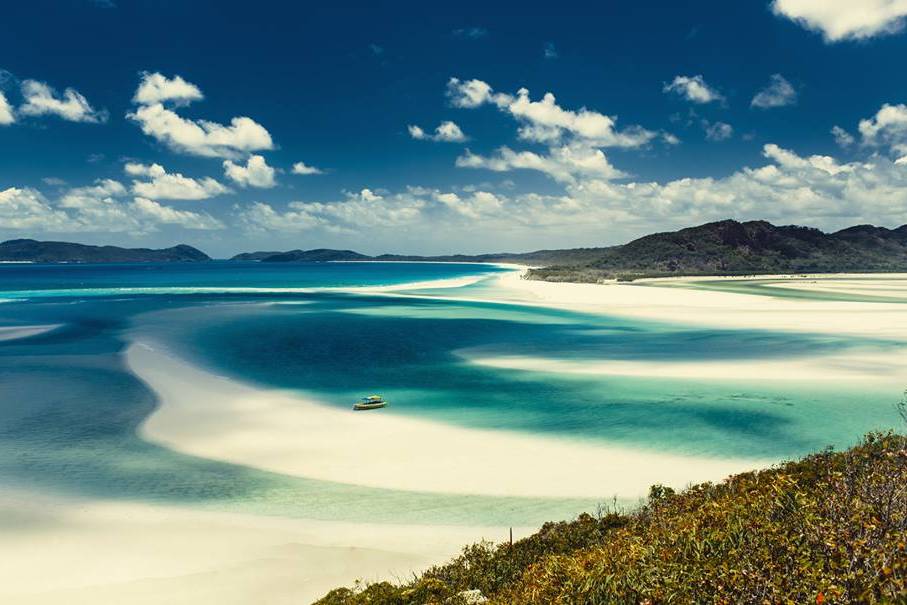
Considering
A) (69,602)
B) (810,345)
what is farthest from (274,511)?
(810,345)

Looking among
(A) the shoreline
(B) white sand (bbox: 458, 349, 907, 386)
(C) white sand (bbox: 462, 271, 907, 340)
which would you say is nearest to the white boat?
(B) white sand (bbox: 458, 349, 907, 386)

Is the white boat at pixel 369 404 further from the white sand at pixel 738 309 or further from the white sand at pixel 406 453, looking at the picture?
the white sand at pixel 738 309

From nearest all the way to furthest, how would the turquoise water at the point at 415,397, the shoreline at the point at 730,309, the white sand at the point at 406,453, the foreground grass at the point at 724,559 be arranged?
1. the foreground grass at the point at 724,559
2. the turquoise water at the point at 415,397
3. the white sand at the point at 406,453
4. the shoreline at the point at 730,309

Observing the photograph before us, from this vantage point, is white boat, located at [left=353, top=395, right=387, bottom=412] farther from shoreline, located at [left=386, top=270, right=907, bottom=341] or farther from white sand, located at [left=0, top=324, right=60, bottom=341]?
white sand, located at [left=0, top=324, right=60, bottom=341]

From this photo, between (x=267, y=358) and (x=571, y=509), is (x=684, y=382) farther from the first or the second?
(x=267, y=358)

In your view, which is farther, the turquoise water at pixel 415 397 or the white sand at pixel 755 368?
the white sand at pixel 755 368

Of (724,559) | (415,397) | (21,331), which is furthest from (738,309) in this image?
(21,331)

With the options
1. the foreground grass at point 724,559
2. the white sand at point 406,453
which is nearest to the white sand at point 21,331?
the white sand at point 406,453
